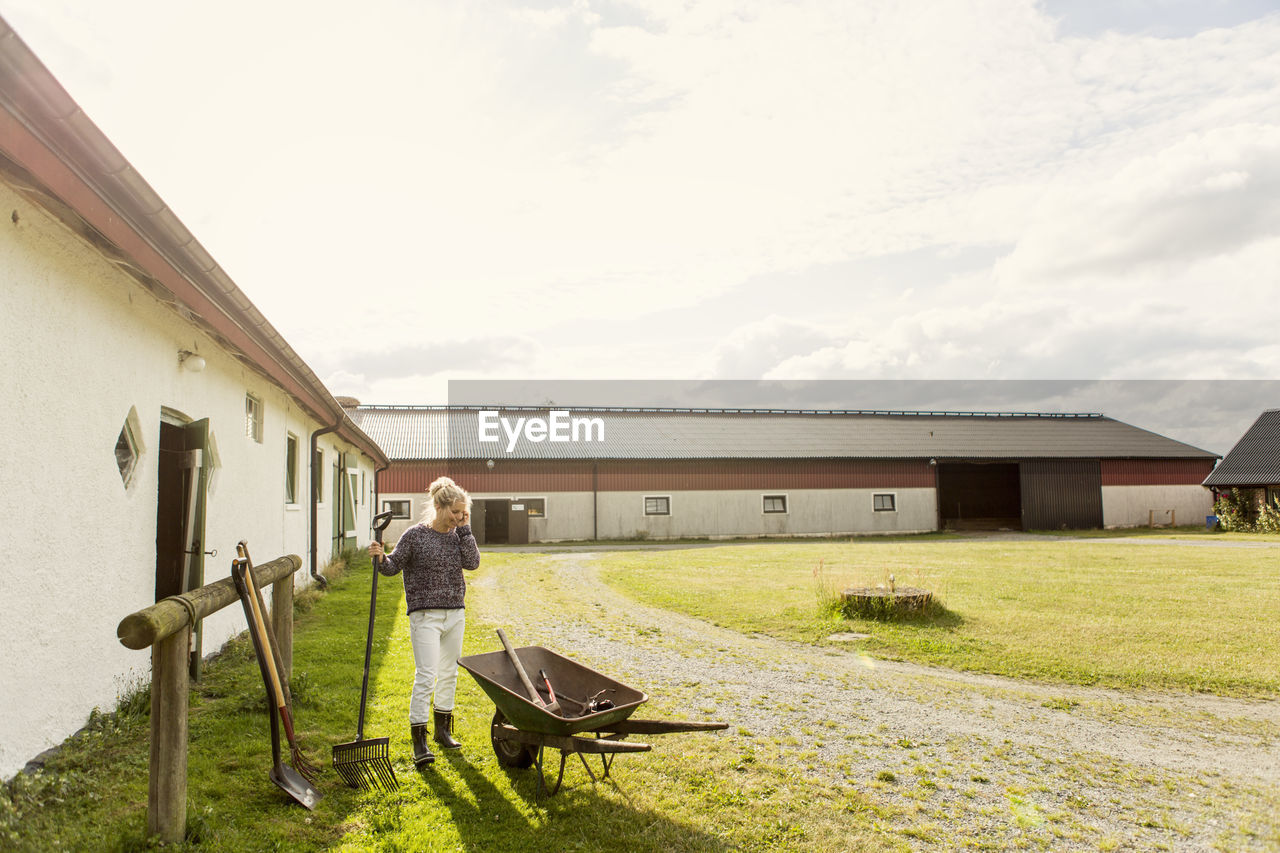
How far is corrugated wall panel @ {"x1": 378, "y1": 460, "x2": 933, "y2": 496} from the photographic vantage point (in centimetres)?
3061

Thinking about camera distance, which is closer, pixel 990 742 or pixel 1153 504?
pixel 990 742

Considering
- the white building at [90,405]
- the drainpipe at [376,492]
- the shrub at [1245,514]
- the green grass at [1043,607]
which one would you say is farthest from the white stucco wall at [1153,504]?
the white building at [90,405]

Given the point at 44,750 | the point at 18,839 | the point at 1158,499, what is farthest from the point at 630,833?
the point at 1158,499

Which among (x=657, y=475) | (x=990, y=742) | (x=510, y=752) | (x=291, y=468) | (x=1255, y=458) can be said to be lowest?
(x=990, y=742)

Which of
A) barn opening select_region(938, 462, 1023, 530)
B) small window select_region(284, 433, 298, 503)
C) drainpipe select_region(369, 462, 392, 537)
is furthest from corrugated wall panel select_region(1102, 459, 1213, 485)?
small window select_region(284, 433, 298, 503)

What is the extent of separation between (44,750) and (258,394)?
19.3ft

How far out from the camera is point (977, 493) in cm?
4059

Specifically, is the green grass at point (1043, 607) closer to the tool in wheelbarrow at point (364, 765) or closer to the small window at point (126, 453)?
the tool in wheelbarrow at point (364, 765)

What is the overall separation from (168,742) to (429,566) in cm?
189

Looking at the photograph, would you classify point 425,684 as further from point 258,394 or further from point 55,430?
point 258,394

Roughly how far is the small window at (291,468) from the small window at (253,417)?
1.89m

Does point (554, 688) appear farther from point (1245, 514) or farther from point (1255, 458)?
point (1255, 458)

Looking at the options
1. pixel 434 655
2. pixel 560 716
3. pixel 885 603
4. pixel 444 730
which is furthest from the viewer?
pixel 885 603

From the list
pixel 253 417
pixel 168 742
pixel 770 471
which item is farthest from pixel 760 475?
pixel 168 742
